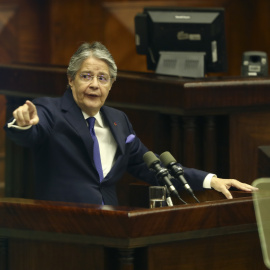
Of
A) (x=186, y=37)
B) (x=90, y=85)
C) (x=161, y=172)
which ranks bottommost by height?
(x=161, y=172)

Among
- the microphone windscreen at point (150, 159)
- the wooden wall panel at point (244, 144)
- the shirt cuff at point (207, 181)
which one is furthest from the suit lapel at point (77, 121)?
the wooden wall panel at point (244, 144)

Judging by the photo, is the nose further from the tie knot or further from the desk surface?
the desk surface

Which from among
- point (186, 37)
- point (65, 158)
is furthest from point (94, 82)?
point (186, 37)

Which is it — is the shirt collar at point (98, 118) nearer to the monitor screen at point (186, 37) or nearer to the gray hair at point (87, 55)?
the gray hair at point (87, 55)

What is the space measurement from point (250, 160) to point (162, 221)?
1291 mm

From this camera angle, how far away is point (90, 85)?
7.52ft

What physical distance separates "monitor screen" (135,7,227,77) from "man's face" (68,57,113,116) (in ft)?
4.01

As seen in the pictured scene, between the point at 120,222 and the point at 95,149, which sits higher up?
the point at 95,149

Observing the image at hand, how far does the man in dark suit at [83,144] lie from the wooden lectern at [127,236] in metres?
0.28

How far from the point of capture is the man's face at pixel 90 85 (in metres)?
2.29

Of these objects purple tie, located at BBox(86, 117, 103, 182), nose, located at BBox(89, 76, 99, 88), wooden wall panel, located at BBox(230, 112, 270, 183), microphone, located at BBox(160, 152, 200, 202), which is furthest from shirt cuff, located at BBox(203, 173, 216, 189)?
wooden wall panel, located at BBox(230, 112, 270, 183)

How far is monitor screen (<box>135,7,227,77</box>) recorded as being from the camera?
3.50 meters

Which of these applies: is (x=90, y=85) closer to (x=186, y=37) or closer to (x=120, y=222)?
(x=120, y=222)

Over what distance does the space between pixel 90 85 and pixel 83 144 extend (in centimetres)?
16
